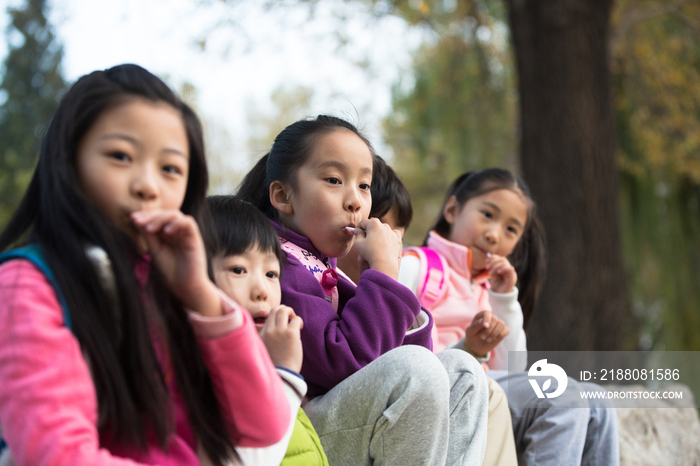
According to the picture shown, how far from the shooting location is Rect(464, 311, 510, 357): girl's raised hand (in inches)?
75.4

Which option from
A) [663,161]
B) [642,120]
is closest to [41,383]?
[642,120]

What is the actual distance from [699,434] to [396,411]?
78.5 inches

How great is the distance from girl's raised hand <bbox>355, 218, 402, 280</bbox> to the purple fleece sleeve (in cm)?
7

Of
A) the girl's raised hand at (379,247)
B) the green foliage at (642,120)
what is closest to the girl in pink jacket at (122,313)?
the girl's raised hand at (379,247)

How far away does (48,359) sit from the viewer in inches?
32.6

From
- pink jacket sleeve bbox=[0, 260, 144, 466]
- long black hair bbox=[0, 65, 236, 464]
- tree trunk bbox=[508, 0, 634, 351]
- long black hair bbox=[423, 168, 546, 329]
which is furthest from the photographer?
tree trunk bbox=[508, 0, 634, 351]

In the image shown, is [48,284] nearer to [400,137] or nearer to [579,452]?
[579,452]

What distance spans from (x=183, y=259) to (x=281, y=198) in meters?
0.77

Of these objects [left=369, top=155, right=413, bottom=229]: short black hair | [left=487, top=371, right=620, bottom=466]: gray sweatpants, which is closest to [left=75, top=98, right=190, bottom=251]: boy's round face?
[left=369, top=155, right=413, bottom=229]: short black hair

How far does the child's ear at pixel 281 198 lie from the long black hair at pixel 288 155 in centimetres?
2

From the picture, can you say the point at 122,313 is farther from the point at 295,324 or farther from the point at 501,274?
the point at 501,274

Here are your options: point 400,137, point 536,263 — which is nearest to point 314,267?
point 536,263

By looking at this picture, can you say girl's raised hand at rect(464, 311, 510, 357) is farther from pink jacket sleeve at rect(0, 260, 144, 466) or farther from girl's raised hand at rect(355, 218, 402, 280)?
pink jacket sleeve at rect(0, 260, 144, 466)

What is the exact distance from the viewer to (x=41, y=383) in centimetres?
81
